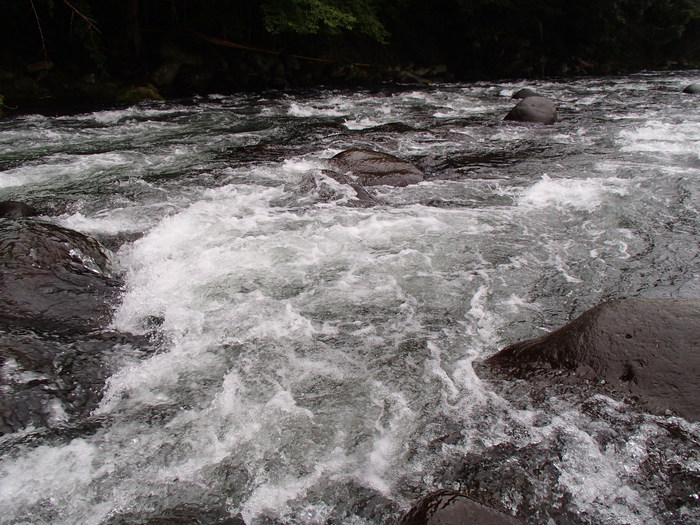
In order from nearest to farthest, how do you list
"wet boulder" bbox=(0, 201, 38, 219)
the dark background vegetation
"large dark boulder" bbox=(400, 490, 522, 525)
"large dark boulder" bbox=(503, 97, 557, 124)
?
"large dark boulder" bbox=(400, 490, 522, 525)
"wet boulder" bbox=(0, 201, 38, 219)
"large dark boulder" bbox=(503, 97, 557, 124)
the dark background vegetation

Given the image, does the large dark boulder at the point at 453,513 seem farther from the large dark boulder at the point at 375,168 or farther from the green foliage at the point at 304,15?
the green foliage at the point at 304,15

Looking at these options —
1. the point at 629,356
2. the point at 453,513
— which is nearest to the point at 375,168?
the point at 629,356

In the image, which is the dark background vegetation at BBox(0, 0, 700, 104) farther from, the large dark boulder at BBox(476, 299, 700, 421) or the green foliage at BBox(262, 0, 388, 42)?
the large dark boulder at BBox(476, 299, 700, 421)

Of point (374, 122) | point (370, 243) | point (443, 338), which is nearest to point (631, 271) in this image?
point (443, 338)

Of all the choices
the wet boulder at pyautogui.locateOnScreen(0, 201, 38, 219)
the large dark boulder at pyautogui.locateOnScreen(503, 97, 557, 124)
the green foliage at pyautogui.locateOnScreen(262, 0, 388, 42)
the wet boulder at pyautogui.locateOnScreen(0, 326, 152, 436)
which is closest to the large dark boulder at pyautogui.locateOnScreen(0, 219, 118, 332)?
the wet boulder at pyautogui.locateOnScreen(0, 326, 152, 436)

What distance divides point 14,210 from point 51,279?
2220 mm

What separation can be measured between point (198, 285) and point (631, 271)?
4.00 metres

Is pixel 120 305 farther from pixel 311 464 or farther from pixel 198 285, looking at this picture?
pixel 311 464

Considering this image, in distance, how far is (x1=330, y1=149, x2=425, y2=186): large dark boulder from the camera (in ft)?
22.1

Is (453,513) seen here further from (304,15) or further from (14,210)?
(304,15)

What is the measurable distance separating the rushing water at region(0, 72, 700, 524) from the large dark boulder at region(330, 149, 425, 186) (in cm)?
29

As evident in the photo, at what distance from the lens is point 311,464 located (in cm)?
254

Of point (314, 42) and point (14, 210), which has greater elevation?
point (314, 42)

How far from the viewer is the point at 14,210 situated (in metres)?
5.25
